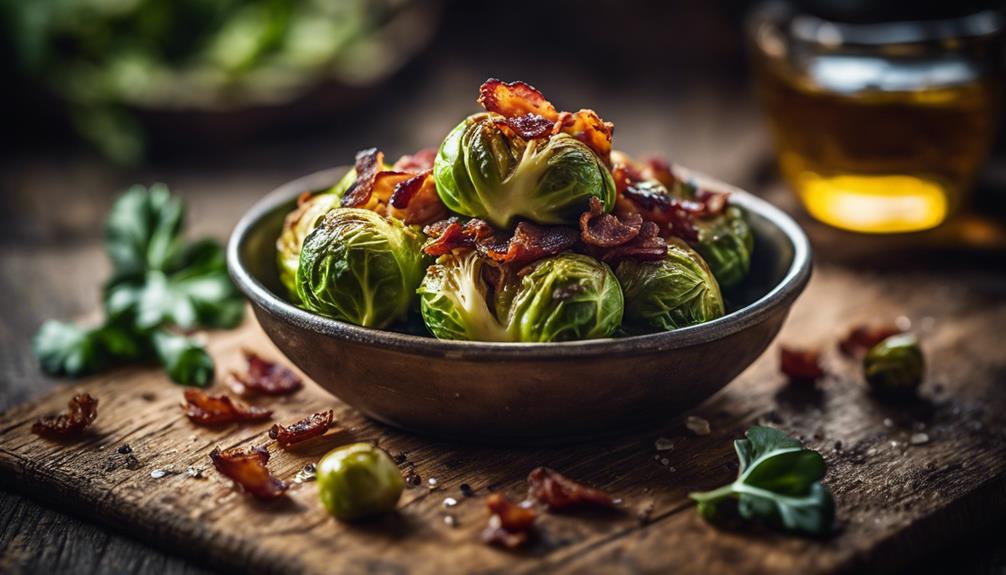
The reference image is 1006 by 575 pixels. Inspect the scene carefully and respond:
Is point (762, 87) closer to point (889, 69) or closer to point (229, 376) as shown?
point (889, 69)

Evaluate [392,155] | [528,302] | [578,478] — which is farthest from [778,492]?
[392,155]

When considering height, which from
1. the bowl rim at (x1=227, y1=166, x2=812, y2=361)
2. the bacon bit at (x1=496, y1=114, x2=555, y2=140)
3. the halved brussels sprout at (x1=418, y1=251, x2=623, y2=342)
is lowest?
the bowl rim at (x1=227, y1=166, x2=812, y2=361)

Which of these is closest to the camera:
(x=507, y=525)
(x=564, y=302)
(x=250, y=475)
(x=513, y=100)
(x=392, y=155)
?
(x=507, y=525)

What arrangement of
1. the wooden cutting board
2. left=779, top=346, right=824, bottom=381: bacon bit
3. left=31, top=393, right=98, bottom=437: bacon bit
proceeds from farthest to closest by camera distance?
left=779, top=346, right=824, bottom=381: bacon bit < left=31, top=393, right=98, bottom=437: bacon bit < the wooden cutting board

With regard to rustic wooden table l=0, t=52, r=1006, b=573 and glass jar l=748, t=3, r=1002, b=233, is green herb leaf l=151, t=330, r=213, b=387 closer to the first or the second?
rustic wooden table l=0, t=52, r=1006, b=573

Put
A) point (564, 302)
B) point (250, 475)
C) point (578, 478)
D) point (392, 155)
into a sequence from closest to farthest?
point (564, 302), point (250, 475), point (578, 478), point (392, 155)

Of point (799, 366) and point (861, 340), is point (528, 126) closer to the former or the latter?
point (799, 366)

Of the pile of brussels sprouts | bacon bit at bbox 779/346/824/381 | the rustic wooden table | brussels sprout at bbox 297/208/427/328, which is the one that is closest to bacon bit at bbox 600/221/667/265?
the pile of brussels sprouts

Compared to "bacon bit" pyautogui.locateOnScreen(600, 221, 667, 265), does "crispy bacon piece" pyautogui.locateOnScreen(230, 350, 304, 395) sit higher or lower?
lower
